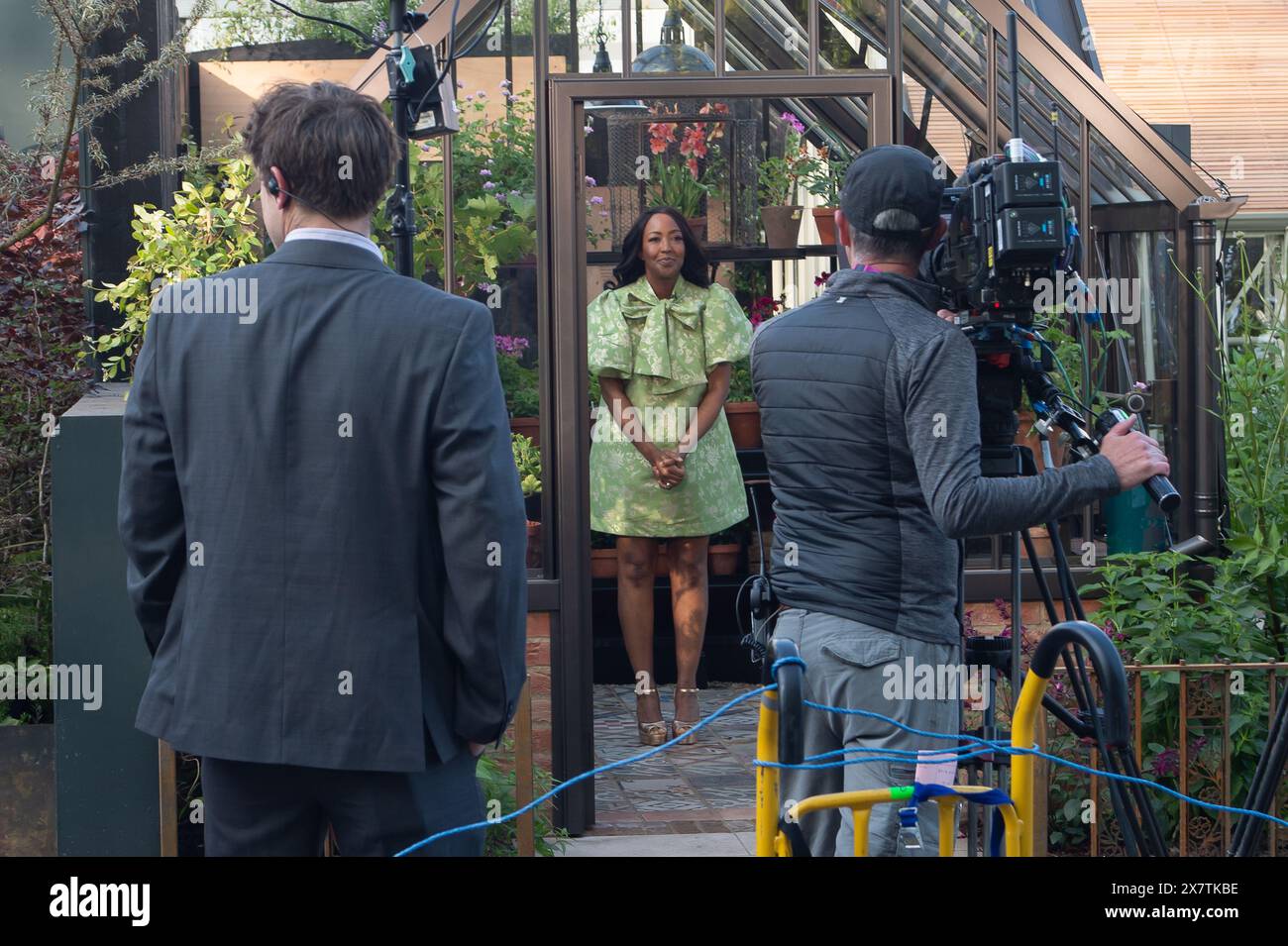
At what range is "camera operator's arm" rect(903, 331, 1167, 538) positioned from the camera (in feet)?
9.62

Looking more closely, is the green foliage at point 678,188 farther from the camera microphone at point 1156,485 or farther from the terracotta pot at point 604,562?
the camera microphone at point 1156,485

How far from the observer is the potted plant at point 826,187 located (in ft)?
23.7

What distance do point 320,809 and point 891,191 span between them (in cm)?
162

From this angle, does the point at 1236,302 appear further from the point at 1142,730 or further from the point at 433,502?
the point at 433,502

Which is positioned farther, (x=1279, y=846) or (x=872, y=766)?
(x=1279, y=846)

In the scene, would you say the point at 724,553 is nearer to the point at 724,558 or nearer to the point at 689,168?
the point at 724,558

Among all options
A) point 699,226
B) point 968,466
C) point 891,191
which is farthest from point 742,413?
point 968,466

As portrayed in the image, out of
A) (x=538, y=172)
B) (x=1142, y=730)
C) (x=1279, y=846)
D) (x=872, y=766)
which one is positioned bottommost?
(x=1279, y=846)

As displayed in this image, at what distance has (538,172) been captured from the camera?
17.8 feet

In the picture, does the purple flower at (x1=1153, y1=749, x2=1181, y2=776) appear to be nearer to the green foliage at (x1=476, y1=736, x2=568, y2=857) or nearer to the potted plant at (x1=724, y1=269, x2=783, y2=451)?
the green foliage at (x1=476, y1=736, x2=568, y2=857)

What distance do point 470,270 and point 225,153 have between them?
928mm

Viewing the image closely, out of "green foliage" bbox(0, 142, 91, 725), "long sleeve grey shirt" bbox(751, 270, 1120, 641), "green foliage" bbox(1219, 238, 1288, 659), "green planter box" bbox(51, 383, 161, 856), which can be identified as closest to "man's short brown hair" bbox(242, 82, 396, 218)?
"long sleeve grey shirt" bbox(751, 270, 1120, 641)

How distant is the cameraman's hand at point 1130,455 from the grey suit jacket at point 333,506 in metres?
1.16
